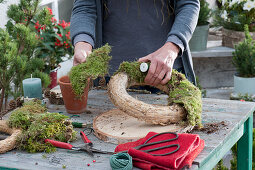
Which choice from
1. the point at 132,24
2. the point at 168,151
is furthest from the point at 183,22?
the point at 168,151

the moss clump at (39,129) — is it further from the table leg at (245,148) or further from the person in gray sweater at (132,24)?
the table leg at (245,148)

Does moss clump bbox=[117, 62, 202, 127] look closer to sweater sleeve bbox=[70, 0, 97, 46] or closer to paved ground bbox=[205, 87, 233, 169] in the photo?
sweater sleeve bbox=[70, 0, 97, 46]

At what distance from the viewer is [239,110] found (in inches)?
76.2

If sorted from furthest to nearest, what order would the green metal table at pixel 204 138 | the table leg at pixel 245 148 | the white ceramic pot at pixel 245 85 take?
1. the white ceramic pot at pixel 245 85
2. the table leg at pixel 245 148
3. the green metal table at pixel 204 138

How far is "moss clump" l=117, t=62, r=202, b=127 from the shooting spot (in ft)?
5.52

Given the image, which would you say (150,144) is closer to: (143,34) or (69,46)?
(143,34)

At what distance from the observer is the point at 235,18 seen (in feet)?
14.4

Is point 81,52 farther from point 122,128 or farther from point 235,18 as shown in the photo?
point 235,18

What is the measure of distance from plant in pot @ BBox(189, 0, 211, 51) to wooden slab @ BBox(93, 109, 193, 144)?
292 cm

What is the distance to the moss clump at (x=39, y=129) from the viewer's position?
1541mm

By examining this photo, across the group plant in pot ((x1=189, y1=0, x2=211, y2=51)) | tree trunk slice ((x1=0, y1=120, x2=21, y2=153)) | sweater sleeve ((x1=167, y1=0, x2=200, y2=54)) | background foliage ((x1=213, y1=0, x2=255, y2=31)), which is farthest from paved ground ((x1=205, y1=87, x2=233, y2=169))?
tree trunk slice ((x1=0, y1=120, x2=21, y2=153))

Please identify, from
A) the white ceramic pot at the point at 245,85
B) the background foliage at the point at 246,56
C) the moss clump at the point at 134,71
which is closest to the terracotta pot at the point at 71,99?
the moss clump at the point at 134,71

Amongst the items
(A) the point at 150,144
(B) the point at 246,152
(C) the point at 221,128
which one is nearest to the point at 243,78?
(B) the point at 246,152

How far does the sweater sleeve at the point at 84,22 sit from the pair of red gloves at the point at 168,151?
83 centimetres
